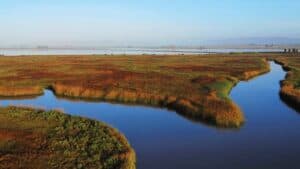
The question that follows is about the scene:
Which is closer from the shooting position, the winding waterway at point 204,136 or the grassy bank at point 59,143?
the grassy bank at point 59,143

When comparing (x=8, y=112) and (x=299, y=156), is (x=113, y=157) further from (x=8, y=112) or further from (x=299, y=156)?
(x=8, y=112)

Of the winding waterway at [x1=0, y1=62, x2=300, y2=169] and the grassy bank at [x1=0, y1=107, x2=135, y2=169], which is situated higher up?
the grassy bank at [x1=0, y1=107, x2=135, y2=169]

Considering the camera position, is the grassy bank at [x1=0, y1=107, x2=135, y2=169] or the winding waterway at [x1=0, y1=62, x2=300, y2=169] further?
the winding waterway at [x1=0, y1=62, x2=300, y2=169]

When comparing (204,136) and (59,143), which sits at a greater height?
(59,143)

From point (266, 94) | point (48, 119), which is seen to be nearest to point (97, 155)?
point (48, 119)

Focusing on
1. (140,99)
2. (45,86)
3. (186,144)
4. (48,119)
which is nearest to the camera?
(186,144)
